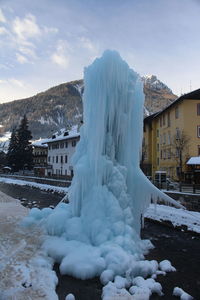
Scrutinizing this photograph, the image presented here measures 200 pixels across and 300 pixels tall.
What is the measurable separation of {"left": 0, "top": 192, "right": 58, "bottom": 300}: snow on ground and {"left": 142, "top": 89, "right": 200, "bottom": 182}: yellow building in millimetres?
25065

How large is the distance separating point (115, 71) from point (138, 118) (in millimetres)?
2610

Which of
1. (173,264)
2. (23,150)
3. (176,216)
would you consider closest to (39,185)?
(23,150)

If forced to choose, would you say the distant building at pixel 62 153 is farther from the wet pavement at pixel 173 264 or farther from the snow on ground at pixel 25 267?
the snow on ground at pixel 25 267

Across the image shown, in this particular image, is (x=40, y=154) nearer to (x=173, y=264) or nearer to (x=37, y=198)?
(x=37, y=198)

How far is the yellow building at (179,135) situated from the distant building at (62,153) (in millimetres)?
16678

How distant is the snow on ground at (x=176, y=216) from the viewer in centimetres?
1661

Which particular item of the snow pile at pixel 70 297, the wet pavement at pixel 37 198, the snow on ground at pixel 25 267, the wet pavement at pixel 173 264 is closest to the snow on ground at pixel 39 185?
the wet pavement at pixel 37 198

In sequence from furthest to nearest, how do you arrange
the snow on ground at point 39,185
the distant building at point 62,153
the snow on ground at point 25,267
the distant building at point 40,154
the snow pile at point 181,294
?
the distant building at point 40,154 < the distant building at point 62,153 < the snow on ground at point 39,185 < the snow pile at point 181,294 < the snow on ground at point 25,267

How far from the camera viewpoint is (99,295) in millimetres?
7949

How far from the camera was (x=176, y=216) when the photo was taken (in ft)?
59.6

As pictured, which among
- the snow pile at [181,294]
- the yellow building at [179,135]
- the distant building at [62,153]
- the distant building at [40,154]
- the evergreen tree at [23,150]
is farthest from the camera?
the distant building at [40,154]

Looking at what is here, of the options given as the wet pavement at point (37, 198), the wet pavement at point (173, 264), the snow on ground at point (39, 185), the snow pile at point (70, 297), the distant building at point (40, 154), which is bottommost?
the wet pavement at point (173, 264)

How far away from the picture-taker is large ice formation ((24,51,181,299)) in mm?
11164

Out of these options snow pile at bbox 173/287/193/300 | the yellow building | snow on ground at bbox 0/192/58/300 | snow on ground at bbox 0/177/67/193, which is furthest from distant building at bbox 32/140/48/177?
snow pile at bbox 173/287/193/300
